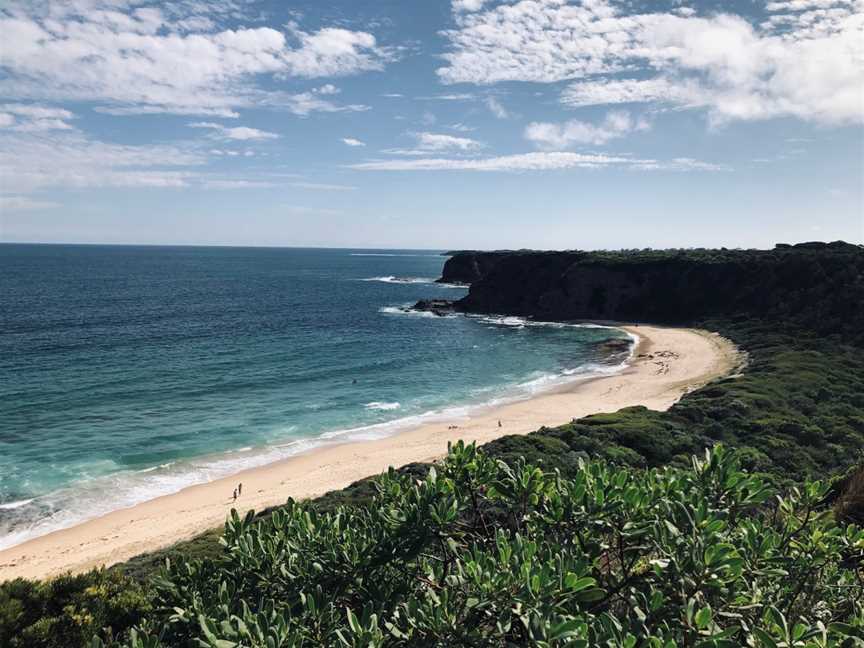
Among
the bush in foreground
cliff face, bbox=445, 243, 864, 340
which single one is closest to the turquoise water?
cliff face, bbox=445, 243, 864, 340

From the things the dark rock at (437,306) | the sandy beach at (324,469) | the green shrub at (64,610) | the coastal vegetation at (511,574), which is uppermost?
the coastal vegetation at (511,574)

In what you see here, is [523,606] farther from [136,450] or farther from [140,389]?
[140,389]

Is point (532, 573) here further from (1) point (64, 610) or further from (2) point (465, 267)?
(2) point (465, 267)

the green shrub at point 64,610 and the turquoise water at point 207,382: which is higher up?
the green shrub at point 64,610

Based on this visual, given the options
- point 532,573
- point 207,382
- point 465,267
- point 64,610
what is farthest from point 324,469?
point 465,267

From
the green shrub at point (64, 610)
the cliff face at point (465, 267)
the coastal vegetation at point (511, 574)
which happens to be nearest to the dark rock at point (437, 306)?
the cliff face at point (465, 267)

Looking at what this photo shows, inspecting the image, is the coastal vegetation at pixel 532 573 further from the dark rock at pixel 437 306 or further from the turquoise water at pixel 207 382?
the dark rock at pixel 437 306
